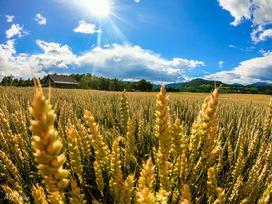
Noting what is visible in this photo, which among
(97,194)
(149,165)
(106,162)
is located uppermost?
(149,165)

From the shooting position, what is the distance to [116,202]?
3.18ft

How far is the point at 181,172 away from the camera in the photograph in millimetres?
977

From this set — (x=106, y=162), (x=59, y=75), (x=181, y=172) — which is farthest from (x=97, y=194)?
(x=59, y=75)

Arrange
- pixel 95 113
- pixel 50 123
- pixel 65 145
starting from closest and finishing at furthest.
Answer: pixel 50 123 < pixel 65 145 < pixel 95 113

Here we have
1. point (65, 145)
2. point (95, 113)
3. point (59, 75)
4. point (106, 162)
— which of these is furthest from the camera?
point (59, 75)

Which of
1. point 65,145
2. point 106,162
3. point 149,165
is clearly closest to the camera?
point 149,165

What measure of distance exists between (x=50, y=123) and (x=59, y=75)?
235 feet

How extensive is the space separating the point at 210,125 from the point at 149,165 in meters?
0.33

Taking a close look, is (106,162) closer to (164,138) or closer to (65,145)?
(164,138)

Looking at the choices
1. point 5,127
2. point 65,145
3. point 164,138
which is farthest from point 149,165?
point 65,145

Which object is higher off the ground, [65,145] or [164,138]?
[164,138]

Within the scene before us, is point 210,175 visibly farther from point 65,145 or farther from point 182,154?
point 65,145

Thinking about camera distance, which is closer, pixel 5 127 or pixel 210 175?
pixel 210 175

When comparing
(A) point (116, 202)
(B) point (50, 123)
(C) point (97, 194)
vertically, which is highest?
(B) point (50, 123)
